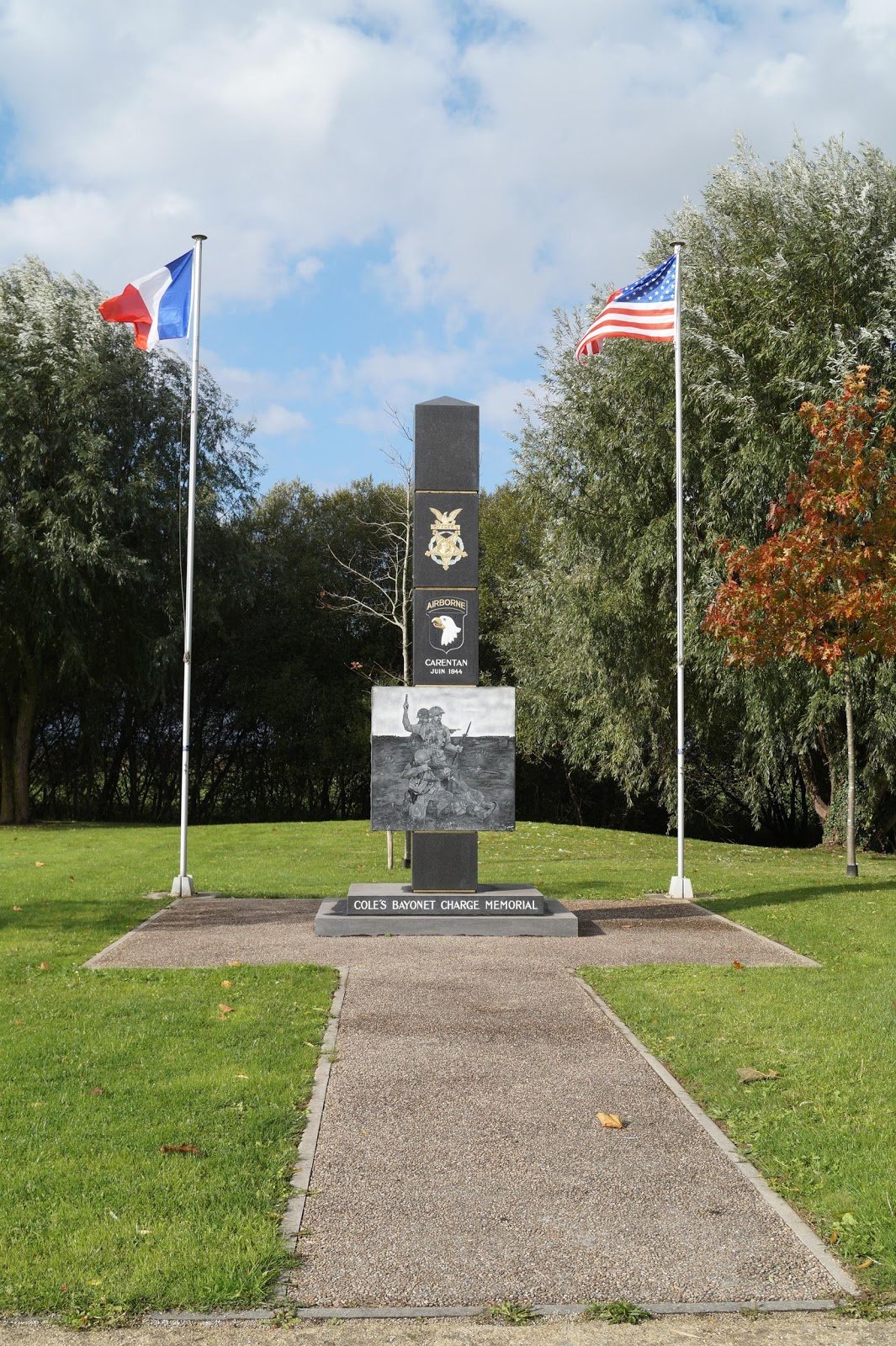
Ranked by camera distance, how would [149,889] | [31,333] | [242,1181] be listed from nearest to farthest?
[242,1181]
[149,889]
[31,333]

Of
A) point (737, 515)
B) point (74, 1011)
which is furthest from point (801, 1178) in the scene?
point (737, 515)

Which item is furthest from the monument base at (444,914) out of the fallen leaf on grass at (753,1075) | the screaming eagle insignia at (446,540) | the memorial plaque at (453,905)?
the fallen leaf on grass at (753,1075)

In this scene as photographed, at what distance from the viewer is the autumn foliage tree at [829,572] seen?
1530 cm

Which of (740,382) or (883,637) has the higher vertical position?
(740,382)

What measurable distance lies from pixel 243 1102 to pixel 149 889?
30.8 feet

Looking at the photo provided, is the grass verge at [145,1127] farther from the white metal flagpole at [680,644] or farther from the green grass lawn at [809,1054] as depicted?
the white metal flagpole at [680,644]

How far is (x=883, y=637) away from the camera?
599 inches

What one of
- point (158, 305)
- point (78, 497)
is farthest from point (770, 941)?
point (78, 497)

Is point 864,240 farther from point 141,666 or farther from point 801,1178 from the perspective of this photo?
point 801,1178

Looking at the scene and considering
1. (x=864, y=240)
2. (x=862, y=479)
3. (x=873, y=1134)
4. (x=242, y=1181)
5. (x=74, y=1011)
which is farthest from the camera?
(x=864, y=240)

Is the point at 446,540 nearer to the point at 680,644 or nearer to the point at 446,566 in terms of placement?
the point at 446,566

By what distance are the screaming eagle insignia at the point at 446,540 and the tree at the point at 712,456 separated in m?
8.84

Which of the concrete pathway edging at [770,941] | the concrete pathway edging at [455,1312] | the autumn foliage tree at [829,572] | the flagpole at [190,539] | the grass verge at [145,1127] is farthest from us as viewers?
the autumn foliage tree at [829,572]

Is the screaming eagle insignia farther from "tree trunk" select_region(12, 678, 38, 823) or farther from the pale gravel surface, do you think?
"tree trunk" select_region(12, 678, 38, 823)
